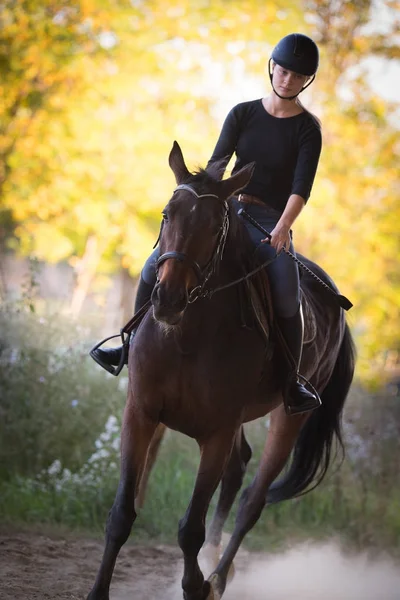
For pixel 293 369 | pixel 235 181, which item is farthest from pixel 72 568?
pixel 235 181

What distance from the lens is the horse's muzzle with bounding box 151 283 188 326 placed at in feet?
12.0

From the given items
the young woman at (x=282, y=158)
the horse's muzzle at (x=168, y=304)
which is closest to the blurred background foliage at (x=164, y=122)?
the young woman at (x=282, y=158)

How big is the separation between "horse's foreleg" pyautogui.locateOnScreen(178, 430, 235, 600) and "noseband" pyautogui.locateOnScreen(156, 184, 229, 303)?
87 cm

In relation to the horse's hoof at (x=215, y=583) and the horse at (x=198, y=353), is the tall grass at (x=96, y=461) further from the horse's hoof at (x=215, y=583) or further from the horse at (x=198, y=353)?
the horse at (x=198, y=353)

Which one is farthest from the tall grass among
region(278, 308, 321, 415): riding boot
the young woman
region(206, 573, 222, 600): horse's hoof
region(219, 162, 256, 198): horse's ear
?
region(219, 162, 256, 198): horse's ear

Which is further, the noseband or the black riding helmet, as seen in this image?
the black riding helmet

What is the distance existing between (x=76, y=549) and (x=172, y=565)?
750 millimetres

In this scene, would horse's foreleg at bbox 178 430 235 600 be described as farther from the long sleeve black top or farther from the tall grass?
the tall grass

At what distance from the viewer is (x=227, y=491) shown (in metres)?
6.33

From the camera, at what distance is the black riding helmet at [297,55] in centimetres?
472

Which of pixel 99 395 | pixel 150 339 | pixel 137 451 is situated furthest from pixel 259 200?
pixel 99 395

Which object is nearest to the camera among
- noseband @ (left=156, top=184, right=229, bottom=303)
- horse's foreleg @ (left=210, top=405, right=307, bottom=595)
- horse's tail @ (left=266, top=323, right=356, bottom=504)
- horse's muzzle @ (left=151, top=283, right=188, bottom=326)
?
horse's muzzle @ (left=151, top=283, right=188, bottom=326)

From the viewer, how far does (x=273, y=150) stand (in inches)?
192

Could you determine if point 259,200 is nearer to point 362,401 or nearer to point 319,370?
point 319,370
